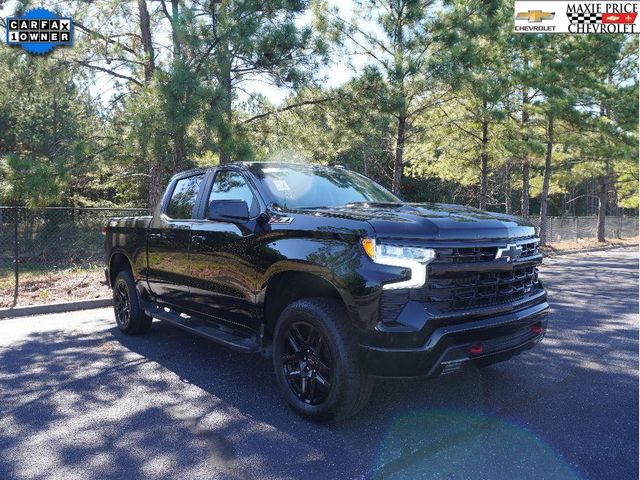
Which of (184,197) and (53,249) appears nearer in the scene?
(184,197)

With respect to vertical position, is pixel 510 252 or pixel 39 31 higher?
pixel 39 31

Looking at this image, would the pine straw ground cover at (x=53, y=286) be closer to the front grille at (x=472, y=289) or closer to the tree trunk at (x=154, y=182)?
the tree trunk at (x=154, y=182)

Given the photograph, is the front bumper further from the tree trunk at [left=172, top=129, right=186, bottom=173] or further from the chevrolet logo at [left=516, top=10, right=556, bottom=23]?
the chevrolet logo at [left=516, top=10, right=556, bottom=23]

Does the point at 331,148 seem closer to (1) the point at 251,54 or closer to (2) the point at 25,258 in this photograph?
(1) the point at 251,54

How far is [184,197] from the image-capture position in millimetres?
5223

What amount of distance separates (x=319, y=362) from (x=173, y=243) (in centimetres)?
228

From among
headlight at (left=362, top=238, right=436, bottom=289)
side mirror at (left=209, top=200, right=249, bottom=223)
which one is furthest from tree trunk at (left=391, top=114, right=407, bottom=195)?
headlight at (left=362, top=238, right=436, bottom=289)

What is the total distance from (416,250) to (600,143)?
19190 mm

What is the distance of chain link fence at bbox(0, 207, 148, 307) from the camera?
32.8 ft

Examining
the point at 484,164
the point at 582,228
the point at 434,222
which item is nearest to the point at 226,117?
the point at 434,222

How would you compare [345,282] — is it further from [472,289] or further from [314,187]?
[314,187]

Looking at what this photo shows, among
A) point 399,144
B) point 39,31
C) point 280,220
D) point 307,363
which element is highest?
point 39,31

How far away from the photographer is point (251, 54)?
9.41 meters

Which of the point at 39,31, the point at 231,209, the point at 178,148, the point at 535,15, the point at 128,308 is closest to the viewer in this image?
the point at 231,209
